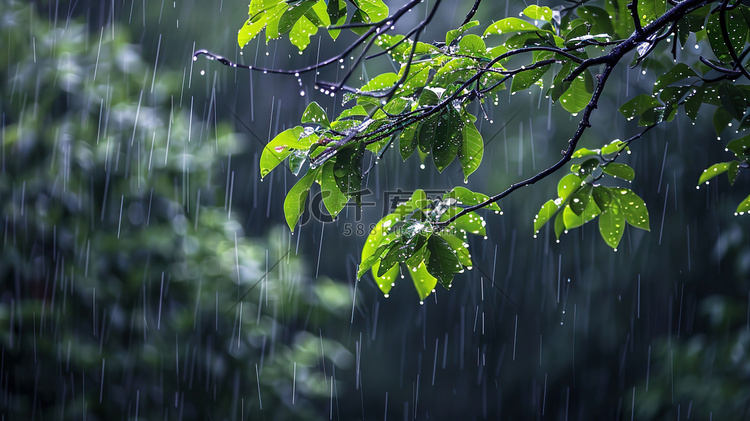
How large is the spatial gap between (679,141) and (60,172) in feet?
10.2

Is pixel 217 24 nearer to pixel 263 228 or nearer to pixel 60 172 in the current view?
pixel 263 228

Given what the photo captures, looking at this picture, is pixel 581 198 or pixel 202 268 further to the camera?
pixel 202 268

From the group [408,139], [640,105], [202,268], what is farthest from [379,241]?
[202,268]

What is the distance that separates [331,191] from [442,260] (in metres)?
0.22

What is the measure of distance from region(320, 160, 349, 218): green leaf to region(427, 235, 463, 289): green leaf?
18 centimetres

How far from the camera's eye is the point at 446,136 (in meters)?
0.91

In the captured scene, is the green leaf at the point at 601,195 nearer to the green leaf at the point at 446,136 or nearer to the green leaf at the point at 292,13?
the green leaf at the point at 446,136

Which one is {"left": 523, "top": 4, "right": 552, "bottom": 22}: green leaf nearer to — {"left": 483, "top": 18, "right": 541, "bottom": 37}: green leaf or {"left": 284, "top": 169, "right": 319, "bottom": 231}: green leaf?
{"left": 483, "top": 18, "right": 541, "bottom": 37}: green leaf

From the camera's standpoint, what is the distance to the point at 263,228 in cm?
531

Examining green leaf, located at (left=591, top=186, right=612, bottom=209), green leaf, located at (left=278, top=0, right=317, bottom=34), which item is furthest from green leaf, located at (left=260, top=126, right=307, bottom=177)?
green leaf, located at (left=591, top=186, right=612, bottom=209)

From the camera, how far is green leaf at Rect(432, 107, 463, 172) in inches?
35.9

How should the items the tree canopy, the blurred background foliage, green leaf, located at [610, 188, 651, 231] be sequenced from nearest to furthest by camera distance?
the tree canopy < green leaf, located at [610, 188, 651, 231] < the blurred background foliage

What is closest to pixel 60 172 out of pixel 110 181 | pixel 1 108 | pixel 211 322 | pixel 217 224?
pixel 110 181

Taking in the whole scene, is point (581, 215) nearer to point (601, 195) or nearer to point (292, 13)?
point (601, 195)
